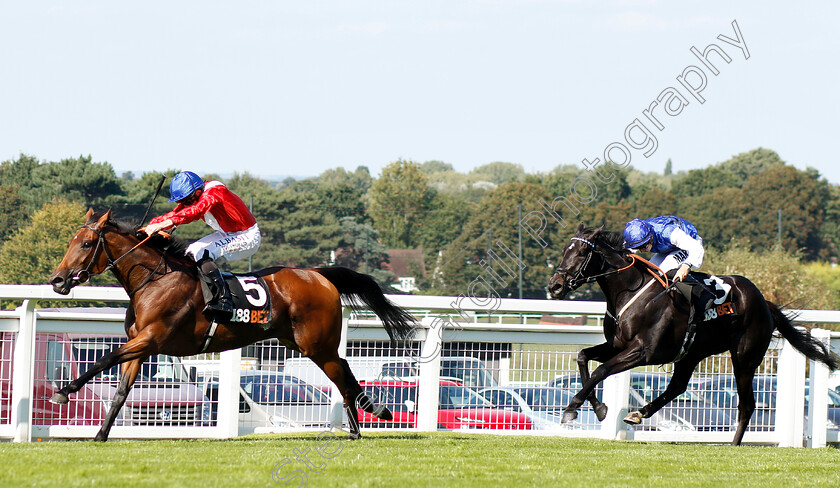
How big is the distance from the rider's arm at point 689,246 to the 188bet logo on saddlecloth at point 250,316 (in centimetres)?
348

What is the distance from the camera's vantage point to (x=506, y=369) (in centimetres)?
925

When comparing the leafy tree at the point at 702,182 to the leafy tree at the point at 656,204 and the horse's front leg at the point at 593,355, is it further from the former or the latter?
the horse's front leg at the point at 593,355

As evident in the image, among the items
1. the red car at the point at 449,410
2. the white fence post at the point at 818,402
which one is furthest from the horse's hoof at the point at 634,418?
the white fence post at the point at 818,402

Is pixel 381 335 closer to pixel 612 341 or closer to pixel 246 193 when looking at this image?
pixel 612 341

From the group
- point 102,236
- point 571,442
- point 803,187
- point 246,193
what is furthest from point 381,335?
point 803,187

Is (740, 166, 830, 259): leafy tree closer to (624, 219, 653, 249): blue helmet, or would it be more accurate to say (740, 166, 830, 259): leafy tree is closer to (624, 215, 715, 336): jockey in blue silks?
(624, 215, 715, 336): jockey in blue silks

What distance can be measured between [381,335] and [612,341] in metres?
2.03

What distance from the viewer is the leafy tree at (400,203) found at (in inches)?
3548

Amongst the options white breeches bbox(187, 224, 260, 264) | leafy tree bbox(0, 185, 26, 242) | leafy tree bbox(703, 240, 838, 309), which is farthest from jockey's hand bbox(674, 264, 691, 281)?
leafy tree bbox(0, 185, 26, 242)

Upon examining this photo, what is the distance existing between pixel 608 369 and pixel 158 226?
368 cm

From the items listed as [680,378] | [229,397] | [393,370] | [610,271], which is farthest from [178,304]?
[680,378]

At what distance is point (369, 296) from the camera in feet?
28.1

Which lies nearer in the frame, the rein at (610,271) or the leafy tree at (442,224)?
the rein at (610,271)

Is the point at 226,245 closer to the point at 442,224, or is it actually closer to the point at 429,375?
the point at 429,375
